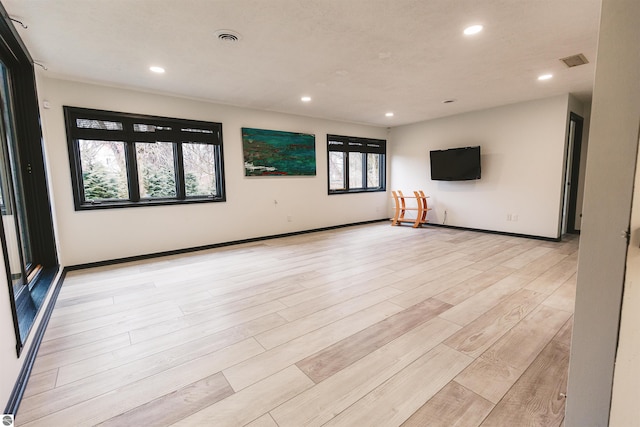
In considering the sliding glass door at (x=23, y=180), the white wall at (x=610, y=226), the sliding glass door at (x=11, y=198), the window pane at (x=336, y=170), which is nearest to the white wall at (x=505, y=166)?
the window pane at (x=336, y=170)

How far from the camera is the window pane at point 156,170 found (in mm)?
4254

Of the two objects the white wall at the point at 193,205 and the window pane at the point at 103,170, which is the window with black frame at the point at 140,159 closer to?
the window pane at the point at 103,170

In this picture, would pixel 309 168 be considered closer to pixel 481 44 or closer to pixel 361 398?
pixel 481 44

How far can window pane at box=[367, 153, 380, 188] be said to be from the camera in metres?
7.39

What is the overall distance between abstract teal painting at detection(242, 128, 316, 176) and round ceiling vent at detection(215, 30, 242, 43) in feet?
8.15

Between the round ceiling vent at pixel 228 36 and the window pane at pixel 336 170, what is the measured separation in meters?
3.98

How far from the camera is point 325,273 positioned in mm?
3469

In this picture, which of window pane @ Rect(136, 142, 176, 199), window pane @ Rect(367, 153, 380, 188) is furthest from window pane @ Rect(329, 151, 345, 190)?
window pane @ Rect(136, 142, 176, 199)

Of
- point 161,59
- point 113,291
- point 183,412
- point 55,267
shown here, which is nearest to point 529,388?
point 183,412

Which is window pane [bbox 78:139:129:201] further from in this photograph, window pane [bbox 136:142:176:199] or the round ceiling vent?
the round ceiling vent

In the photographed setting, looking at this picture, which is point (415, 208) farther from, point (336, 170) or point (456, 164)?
point (336, 170)

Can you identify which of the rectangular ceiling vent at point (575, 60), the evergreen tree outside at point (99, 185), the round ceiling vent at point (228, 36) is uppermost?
the round ceiling vent at point (228, 36)

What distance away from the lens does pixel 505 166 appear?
5383mm

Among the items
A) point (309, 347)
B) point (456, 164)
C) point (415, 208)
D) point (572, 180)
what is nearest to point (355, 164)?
point (415, 208)
